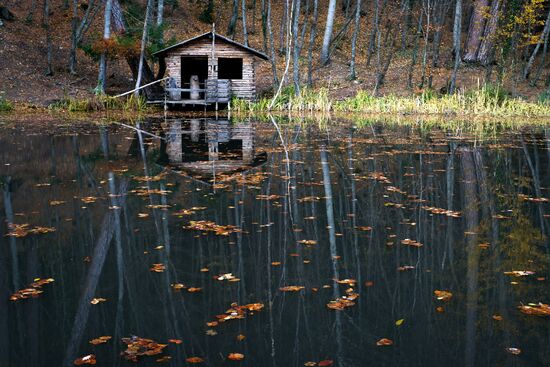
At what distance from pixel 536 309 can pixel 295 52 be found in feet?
85.4

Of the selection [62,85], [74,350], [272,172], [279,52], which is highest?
[279,52]

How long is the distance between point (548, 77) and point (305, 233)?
1092 inches

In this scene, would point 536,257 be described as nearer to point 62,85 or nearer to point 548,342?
point 548,342

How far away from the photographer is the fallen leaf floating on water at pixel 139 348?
3354mm

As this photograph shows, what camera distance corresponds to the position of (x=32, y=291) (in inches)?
171

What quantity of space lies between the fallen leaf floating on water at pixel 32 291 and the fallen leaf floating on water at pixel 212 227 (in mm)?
1832

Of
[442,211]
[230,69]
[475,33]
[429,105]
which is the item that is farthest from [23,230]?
[475,33]

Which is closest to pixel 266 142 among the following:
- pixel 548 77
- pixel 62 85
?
pixel 62 85

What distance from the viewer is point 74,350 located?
3.44m

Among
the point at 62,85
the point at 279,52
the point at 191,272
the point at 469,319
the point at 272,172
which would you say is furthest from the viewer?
the point at 279,52

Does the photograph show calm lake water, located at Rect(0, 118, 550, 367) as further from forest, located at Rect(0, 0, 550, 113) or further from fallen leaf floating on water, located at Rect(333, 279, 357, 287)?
forest, located at Rect(0, 0, 550, 113)

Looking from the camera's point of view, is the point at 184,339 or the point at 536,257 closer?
the point at 184,339

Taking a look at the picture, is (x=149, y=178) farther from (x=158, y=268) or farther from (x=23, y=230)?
(x=158, y=268)

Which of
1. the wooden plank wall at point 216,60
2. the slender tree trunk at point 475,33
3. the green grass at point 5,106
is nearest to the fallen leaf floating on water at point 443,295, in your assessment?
the green grass at point 5,106
